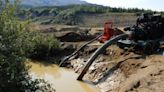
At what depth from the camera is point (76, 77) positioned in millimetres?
25672

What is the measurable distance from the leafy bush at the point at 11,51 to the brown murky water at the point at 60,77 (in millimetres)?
5682

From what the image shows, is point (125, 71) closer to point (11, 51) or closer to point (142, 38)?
point (142, 38)

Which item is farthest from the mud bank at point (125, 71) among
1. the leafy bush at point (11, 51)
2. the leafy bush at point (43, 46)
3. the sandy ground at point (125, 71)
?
the leafy bush at point (11, 51)

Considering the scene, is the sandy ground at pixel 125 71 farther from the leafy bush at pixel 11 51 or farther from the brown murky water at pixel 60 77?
the leafy bush at pixel 11 51

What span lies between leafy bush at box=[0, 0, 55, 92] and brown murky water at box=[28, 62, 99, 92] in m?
5.68

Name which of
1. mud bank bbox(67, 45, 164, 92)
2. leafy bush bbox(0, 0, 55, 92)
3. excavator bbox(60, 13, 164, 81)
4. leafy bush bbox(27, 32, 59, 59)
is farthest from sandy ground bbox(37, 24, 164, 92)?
leafy bush bbox(0, 0, 55, 92)

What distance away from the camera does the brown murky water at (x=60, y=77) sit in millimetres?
23141

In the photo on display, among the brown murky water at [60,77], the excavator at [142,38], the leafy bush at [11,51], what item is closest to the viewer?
the leafy bush at [11,51]

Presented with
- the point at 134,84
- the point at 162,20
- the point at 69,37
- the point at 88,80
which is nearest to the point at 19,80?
the point at 134,84

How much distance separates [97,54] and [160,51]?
4.20 metres

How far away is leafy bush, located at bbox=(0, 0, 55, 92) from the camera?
51.9 feet

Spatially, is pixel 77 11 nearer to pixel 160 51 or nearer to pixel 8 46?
pixel 160 51

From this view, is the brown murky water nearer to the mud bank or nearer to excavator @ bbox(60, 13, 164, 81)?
the mud bank

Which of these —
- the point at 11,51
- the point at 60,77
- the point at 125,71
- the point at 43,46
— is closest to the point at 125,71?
the point at 125,71
